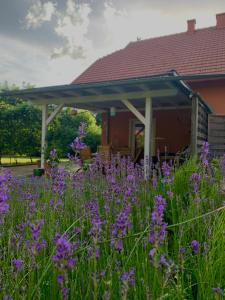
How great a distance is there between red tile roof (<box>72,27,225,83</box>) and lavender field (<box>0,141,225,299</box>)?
994 cm

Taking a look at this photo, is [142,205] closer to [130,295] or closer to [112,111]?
[130,295]

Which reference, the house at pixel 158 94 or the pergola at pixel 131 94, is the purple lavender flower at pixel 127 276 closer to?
the pergola at pixel 131 94

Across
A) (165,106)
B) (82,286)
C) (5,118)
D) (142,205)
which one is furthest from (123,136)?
(82,286)

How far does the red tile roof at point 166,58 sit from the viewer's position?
12.5 metres

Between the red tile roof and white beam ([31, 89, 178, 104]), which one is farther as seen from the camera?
the red tile roof

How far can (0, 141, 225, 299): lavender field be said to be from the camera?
1162mm

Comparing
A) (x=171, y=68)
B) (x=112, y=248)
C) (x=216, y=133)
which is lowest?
(x=112, y=248)

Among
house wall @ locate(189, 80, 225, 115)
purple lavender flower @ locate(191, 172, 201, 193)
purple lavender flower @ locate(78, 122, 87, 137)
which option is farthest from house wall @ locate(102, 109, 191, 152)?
purple lavender flower @ locate(78, 122, 87, 137)

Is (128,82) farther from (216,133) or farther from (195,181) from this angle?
(195,181)

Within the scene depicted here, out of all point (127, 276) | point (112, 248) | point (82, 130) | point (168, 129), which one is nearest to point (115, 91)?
point (168, 129)

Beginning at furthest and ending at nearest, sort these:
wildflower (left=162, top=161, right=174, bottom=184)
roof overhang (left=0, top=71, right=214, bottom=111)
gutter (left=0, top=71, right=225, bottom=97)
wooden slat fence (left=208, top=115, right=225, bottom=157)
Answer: wooden slat fence (left=208, top=115, right=225, bottom=157) < roof overhang (left=0, top=71, right=214, bottom=111) < gutter (left=0, top=71, right=225, bottom=97) < wildflower (left=162, top=161, right=174, bottom=184)

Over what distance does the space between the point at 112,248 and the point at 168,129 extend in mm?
11093

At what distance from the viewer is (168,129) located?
12227mm

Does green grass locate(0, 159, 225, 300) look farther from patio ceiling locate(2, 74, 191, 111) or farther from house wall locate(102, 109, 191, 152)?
house wall locate(102, 109, 191, 152)
